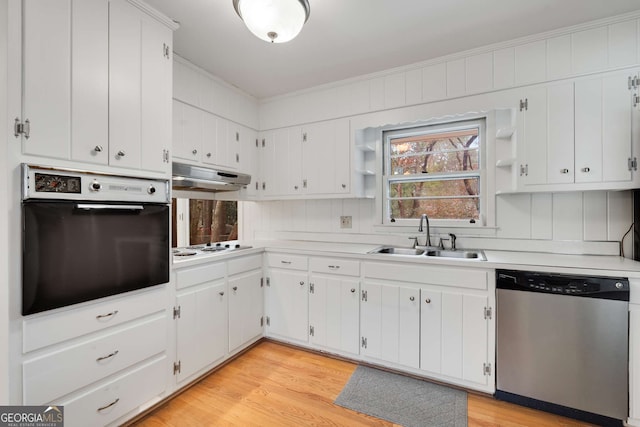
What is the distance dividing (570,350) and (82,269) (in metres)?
2.82

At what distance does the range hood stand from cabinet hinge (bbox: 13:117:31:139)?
885mm

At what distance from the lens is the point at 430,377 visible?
2.19 metres

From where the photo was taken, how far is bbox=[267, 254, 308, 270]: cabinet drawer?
2662mm

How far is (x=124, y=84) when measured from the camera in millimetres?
1674

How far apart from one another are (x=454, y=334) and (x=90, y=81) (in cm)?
273

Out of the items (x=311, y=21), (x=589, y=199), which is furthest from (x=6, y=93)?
(x=589, y=199)

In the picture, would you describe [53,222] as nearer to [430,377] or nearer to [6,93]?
[6,93]

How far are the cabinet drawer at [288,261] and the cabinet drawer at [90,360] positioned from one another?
1.09 m

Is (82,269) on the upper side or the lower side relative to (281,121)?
lower

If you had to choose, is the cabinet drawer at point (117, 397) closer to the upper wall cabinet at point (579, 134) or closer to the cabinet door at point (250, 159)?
the cabinet door at point (250, 159)

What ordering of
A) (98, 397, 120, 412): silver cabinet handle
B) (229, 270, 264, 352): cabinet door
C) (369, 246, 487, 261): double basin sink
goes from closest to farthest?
(98, 397, 120, 412): silver cabinet handle → (369, 246, 487, 261): double basin sink → (229, 270, 264, 352): cabinet door

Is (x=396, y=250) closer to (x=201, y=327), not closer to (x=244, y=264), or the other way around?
(x=244, y=264)

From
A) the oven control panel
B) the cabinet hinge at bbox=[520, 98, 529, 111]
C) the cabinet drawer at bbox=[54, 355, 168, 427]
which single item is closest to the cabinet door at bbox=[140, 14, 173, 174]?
the oven control panel

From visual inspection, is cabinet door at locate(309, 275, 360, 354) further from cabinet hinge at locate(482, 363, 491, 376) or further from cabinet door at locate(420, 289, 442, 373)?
cabinet hinge at locate(482, 363, 491, 376)
